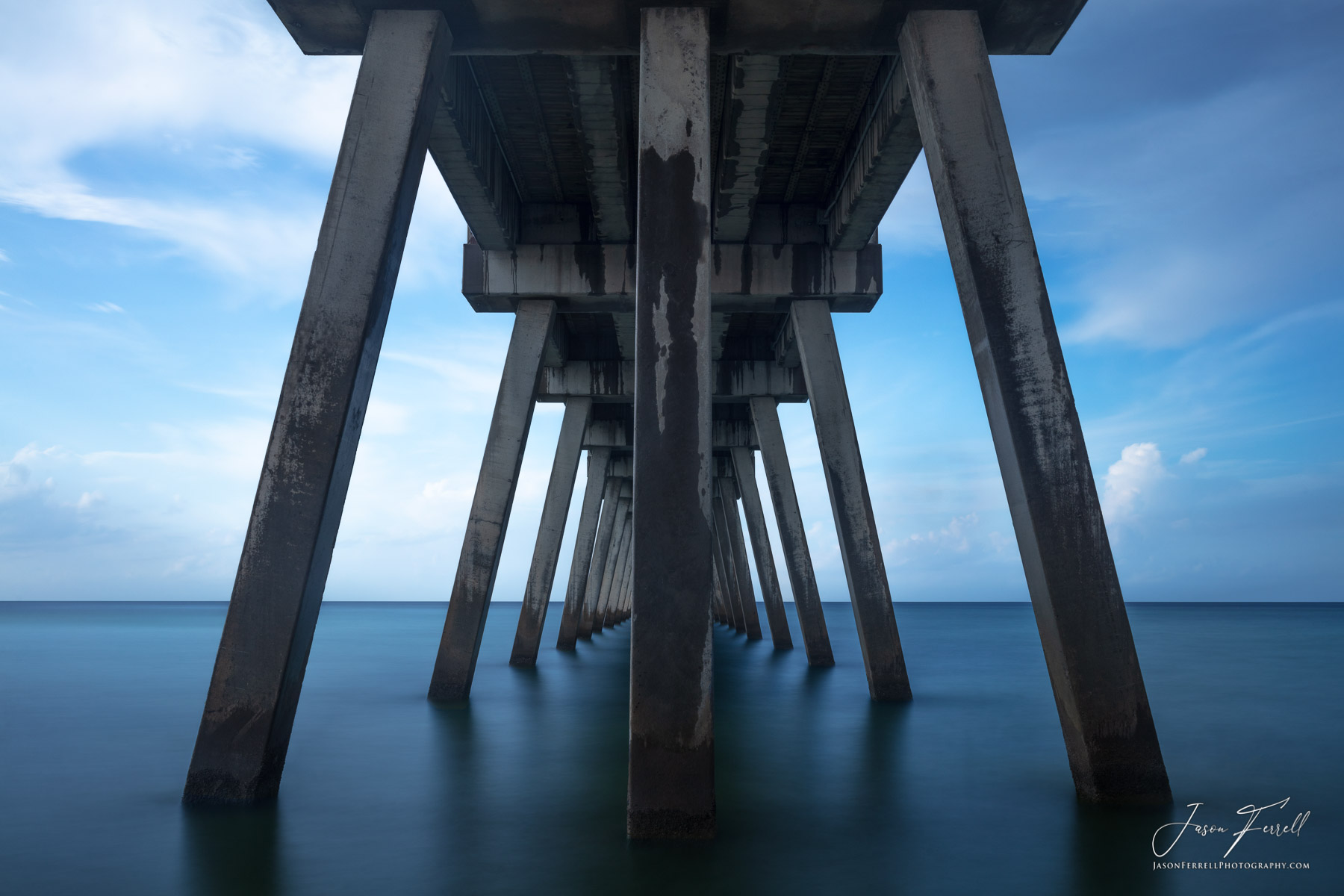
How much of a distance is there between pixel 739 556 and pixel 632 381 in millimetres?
13347

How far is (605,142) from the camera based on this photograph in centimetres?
1127

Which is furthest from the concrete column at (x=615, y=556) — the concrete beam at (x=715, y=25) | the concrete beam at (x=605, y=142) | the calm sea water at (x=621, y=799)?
the concrete beam at (x=715, y=25)

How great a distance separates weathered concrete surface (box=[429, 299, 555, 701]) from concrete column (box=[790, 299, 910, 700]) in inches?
181

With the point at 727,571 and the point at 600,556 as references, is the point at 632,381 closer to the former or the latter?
the point at 600,556

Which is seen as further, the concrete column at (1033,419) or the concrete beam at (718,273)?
the concrete beam at (718,273)

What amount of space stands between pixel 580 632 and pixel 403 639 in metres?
11.0

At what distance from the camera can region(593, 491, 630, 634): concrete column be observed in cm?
3919

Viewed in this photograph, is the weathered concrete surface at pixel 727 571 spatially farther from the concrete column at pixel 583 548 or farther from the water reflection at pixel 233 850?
the water reflection at pixel 233 850

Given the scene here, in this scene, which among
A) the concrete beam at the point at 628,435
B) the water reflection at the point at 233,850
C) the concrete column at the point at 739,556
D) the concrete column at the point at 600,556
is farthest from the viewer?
the concrete column at the point at 600,556

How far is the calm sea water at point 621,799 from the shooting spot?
5109 millimetres

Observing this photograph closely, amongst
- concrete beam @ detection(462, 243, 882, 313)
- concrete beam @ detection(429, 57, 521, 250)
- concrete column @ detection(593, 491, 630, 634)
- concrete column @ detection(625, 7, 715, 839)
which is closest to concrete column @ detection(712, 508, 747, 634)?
concrete column @ detection(593, 491, 630, 634)

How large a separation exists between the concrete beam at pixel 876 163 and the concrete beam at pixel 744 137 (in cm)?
116

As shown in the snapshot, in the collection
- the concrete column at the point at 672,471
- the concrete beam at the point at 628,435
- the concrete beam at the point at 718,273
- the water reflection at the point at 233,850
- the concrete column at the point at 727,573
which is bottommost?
the water reflection at the point at 233,850

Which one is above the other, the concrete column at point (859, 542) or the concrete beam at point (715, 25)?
the concrete beam at point (715, 25)
